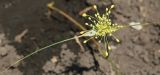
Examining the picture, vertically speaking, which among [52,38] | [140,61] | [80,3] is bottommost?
[140,61]

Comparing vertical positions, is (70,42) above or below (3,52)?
below

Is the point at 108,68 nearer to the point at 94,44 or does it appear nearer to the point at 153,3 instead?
the point at 94,44

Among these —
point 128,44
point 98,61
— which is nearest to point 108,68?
point 98,61

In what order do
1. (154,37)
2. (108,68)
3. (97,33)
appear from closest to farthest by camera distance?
(97,33) < (108,68) < (154,37)

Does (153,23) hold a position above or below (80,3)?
below

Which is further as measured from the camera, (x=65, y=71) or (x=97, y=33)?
(x=65, y=71)

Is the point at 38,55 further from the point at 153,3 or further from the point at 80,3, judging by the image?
the point at 153,3

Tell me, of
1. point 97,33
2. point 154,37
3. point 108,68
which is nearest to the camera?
point 97,33
